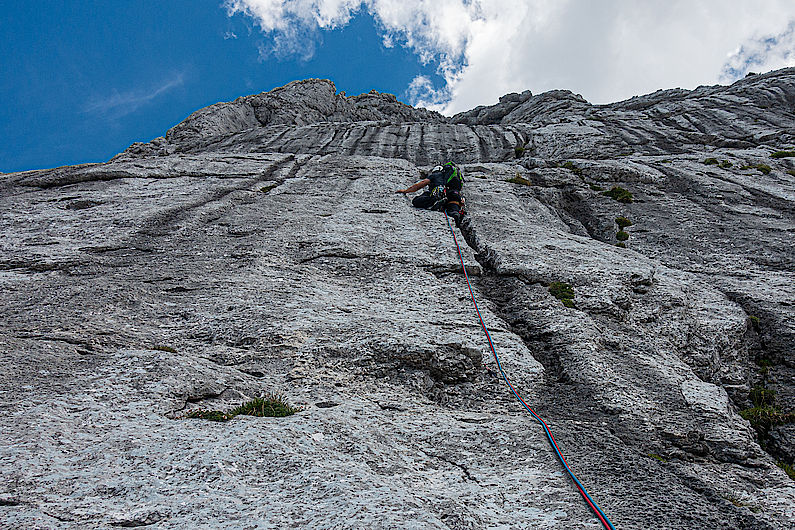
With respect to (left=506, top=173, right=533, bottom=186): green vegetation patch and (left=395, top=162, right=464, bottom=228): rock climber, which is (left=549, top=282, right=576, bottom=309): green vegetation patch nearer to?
(left=395, top=162, right=464, bottom=228): rock climber

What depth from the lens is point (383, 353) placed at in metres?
11.3

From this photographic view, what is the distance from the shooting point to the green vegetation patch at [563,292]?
14.3 metres

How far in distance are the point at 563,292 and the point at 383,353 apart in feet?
22.5

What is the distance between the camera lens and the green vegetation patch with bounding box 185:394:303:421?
8.48 meters

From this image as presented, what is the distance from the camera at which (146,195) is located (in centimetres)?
2336

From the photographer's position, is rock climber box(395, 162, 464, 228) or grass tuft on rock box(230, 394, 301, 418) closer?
grass tuft on rock box(230, 394, 301, 418)

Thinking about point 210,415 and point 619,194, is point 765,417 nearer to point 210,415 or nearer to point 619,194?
point 210,415

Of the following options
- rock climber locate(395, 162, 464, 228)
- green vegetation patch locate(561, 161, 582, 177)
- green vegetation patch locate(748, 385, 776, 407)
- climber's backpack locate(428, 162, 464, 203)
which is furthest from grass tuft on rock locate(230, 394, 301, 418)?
green vegetation patch locate(561, 161, 582, 177)

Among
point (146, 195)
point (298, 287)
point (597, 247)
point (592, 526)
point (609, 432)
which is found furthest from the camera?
point (146, 195)

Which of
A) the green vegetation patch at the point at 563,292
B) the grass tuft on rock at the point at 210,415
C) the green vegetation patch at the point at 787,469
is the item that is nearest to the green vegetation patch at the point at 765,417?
the green vegetation patch at the point at 787,469

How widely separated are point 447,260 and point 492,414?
25.4ft

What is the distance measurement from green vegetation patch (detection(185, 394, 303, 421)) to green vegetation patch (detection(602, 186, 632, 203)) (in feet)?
75.9

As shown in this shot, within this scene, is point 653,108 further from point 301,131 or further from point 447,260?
point 447,260

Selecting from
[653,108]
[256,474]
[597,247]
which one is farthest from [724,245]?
[653,108]
